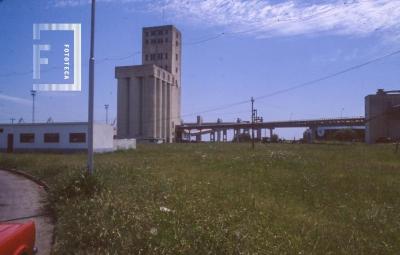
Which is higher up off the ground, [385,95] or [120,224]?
[385,95]

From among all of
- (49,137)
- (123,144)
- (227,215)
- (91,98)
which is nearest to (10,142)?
(49,137)

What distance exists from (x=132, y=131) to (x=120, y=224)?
110 m

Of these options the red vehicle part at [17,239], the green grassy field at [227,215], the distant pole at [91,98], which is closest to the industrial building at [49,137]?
the green grassy field at [227,215]

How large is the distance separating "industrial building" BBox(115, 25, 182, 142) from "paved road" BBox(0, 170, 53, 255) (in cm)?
9198

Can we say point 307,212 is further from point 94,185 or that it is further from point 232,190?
point 94,185

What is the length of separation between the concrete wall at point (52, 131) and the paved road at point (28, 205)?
22.4 meters

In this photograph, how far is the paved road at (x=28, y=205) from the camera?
9.63m

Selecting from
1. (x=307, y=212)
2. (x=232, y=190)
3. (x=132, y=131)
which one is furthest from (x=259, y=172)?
(x=132, y=131)

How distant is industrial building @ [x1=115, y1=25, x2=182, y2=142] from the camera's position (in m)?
116

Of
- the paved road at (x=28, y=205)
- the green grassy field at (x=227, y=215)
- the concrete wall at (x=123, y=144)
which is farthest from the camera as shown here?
the concrete wall at (x=123, y=144)

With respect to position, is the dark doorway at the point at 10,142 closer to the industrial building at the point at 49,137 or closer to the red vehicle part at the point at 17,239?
the industrial building at the point at 49,137

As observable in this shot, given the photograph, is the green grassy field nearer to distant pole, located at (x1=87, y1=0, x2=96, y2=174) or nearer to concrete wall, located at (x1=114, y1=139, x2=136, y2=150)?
distant pole, located at (x1=87, y1=0, x2=96, y2=174)

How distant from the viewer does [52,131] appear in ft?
141

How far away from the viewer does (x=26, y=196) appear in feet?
50.3
